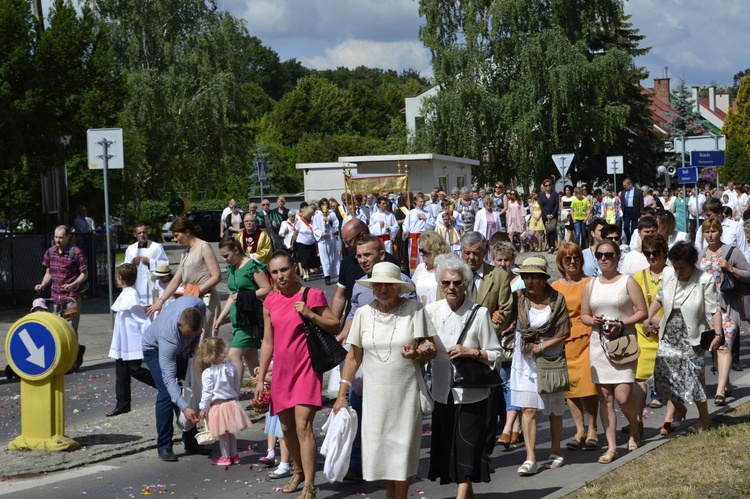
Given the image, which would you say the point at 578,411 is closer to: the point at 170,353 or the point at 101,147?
the point at 170,353

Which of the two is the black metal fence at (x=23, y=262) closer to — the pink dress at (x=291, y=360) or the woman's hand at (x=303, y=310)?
the pink dress at (x=291, y=360)

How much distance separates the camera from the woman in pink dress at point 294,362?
7633 mm

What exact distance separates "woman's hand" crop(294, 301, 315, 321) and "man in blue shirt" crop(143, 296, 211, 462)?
1.66 m

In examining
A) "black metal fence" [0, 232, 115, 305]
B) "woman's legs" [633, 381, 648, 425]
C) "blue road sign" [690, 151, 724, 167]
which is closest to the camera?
"woman's legs" [633, 381, 648, 425]

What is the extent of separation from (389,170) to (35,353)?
98.4 ft

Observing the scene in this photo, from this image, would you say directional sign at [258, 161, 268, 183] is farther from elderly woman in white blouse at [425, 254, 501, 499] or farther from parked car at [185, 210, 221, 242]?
elderly woman in white blouse at [425, 254, 501, 499]

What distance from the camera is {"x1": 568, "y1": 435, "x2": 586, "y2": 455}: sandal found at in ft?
29.7

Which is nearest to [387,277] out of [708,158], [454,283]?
[454,283]

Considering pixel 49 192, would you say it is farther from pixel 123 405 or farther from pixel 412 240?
pixel 123 405

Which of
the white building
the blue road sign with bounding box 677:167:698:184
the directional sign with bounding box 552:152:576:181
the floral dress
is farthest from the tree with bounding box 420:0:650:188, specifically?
the floral dress

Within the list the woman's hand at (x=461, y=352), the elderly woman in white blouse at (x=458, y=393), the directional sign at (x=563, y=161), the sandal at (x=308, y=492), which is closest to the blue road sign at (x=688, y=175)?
the directional sign at (x=563, y=161)

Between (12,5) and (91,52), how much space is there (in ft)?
6.74

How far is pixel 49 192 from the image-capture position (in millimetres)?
24828

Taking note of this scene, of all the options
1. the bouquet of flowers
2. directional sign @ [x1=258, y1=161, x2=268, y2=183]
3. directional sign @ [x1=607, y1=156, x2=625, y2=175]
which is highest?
directional sign @ [x1=607, y1=156, x2=625, y2=175]
